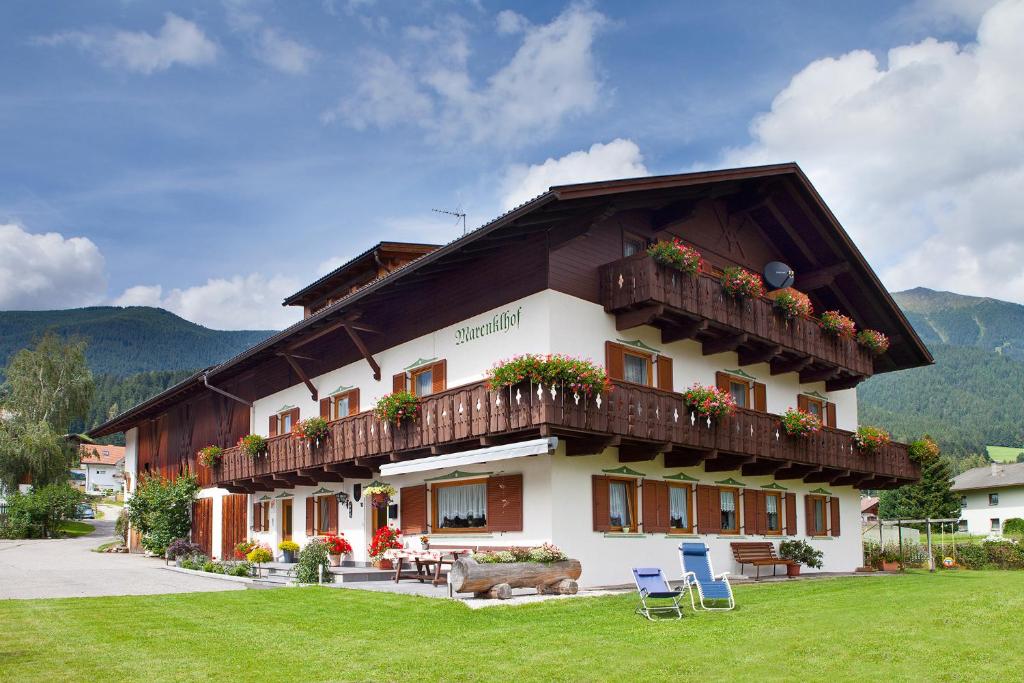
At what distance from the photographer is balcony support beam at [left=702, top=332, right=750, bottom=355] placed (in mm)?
21438

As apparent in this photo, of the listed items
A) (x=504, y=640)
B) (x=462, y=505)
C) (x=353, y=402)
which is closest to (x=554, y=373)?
(x=462, y=505)

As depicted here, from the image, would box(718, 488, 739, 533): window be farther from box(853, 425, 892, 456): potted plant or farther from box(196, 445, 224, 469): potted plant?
box(196, 445, 224, 469): potted plant

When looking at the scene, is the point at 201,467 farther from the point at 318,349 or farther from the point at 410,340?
the point at 410,340

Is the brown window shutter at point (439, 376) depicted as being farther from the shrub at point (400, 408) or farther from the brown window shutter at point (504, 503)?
Answer: the brown window shutter at point (504, 503)

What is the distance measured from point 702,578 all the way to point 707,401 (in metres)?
5.22

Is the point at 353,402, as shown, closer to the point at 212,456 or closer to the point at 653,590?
the point at 212,456

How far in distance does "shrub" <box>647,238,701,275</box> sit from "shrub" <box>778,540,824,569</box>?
27.4ft

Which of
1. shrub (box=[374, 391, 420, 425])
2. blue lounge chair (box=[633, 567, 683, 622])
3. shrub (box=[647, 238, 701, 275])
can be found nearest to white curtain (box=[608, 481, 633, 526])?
shrub (box=[374, 391, 420, 425])

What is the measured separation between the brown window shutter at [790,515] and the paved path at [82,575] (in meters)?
13.5

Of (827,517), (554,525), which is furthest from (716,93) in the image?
(827,517)

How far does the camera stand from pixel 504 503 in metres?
19.0

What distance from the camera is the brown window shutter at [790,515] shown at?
25.0 meters

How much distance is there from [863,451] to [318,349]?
48.8 ft

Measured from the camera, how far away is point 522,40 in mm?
16062
